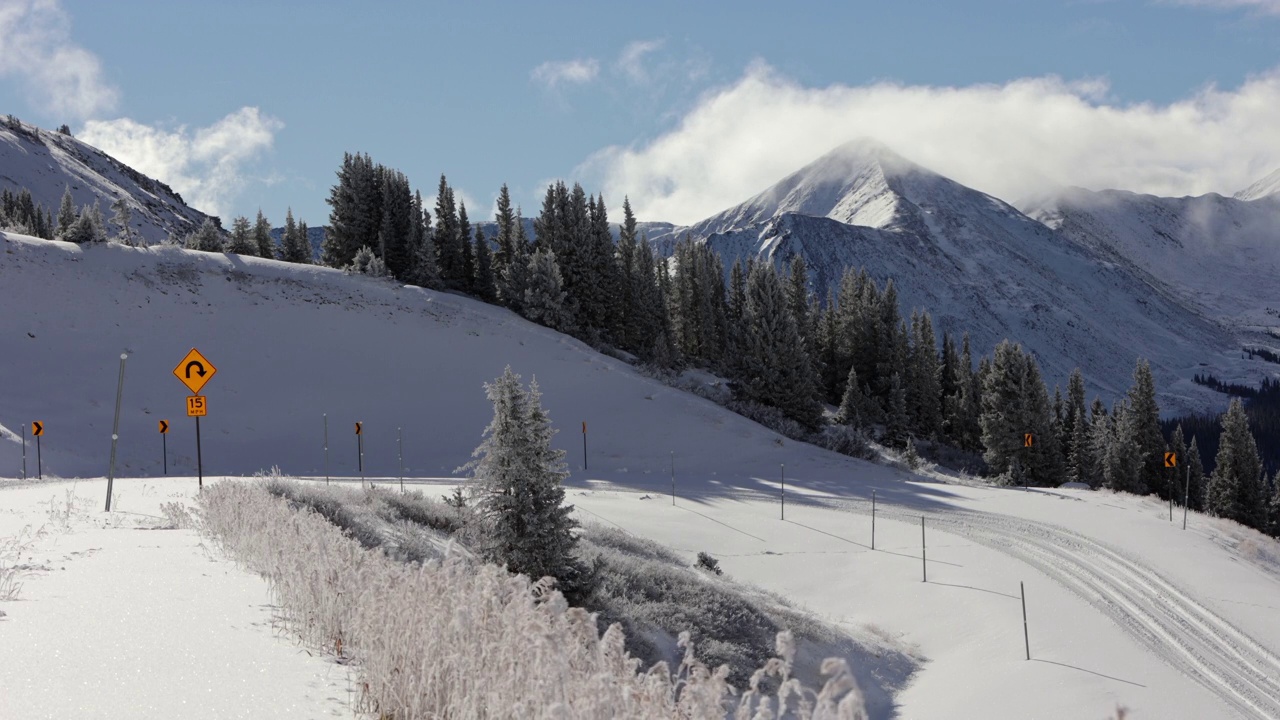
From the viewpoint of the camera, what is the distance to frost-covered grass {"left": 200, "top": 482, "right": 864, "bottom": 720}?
3.40 metres

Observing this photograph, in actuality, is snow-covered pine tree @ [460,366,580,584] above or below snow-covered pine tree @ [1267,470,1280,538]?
above

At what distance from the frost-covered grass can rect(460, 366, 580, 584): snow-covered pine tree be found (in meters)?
6.92

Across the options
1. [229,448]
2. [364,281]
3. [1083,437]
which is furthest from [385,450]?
[1083,437]

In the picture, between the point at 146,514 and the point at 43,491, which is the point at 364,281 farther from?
the point at 146,514

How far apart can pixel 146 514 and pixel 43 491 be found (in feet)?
18.8

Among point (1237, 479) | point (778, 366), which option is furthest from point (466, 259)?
point (1237, 479)

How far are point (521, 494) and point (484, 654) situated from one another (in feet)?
32.1

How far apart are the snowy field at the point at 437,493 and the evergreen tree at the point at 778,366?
9868 mm

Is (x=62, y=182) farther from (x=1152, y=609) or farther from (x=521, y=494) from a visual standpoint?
(x=1152, y=609)

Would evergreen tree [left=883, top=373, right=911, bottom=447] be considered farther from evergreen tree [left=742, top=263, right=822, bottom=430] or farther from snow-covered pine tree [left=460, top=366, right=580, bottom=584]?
snow-covered pine tree [left=460, top=366, right=580, bottom=584]

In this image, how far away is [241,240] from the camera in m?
67.6

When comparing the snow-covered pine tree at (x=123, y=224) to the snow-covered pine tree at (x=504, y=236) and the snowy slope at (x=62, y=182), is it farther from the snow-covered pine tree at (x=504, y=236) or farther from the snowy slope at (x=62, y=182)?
the snowy slope at (x=62, y=182)

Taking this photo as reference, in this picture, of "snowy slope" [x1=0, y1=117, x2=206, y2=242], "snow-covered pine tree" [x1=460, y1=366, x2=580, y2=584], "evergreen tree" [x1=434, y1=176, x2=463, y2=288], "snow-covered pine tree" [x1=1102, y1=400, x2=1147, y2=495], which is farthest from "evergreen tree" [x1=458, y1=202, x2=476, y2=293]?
"snowy slope" [x1=0, y1=117, x2=206, y2=242]

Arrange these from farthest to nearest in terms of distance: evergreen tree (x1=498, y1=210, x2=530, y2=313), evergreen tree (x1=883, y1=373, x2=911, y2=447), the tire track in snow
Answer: evergreen tree (x1=883, y1=373, x2=911, y2=447)
evergreen tree (x1=498, y1=210, x2=530, y2=313)
the tire track in snow
